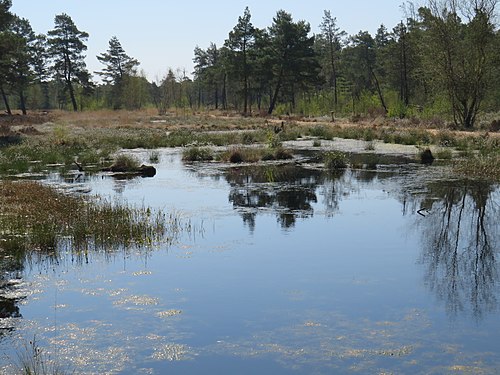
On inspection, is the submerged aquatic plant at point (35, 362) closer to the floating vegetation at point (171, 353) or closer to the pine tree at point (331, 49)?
the floating vegetation at point (171, 353)

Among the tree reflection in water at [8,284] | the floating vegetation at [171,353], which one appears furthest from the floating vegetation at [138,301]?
the floating vegetation at [171,353]

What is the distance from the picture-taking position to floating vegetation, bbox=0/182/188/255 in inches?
501

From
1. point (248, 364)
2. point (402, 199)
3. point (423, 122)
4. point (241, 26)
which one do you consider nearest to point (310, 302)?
point (248, 364)

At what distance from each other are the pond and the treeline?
75.9ft

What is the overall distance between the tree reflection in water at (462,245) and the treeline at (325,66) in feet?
67.3

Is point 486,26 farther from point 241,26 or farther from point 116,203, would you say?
point 241,26

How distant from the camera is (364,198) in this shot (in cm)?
1866

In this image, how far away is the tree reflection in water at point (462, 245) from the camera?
9.48 metres

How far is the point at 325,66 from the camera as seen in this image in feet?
283

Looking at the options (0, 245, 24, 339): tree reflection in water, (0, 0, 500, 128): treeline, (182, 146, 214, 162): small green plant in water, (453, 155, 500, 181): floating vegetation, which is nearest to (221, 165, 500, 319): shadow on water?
(453, 155, 500, 181): floating vegetation

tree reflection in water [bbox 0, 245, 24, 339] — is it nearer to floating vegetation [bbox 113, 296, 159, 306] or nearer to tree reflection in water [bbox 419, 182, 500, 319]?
floating vegetation [bbox 113, 296, 159, 306]

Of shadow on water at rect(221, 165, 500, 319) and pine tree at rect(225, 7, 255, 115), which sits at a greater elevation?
pine tree at rect(225, 7, 255, 115)

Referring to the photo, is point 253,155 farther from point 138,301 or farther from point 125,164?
point 138,301

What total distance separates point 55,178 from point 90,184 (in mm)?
2653
